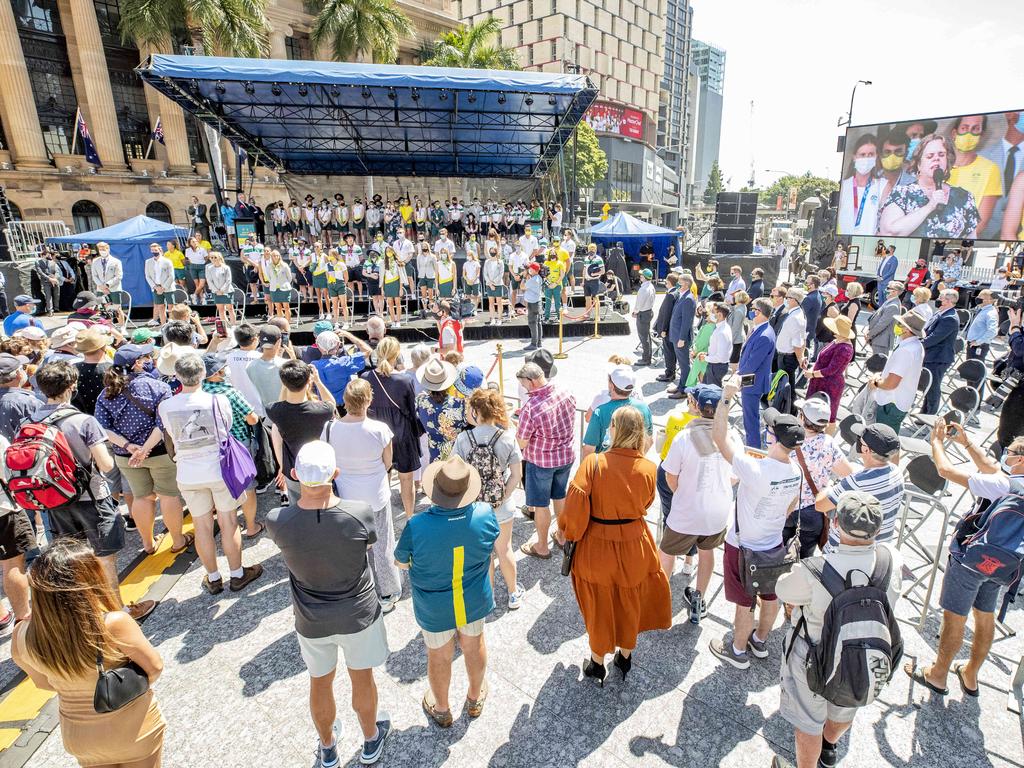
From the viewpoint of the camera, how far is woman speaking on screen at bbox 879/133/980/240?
19312 millimetres

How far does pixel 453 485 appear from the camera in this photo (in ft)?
8.71

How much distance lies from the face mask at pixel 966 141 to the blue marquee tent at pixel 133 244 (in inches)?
1024

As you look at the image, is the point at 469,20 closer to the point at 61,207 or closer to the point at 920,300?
the point at 61,207

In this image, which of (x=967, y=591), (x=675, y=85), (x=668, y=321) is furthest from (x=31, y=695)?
(x=675, y=85)

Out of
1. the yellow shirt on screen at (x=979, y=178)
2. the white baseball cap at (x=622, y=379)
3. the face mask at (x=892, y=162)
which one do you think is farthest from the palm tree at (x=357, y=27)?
the white baseball cap at (x=622, y=379)

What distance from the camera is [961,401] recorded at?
19.2 feet

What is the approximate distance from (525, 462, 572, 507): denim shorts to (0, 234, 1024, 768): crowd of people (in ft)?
0.08

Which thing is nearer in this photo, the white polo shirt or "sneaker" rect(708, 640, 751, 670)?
"sneaker" rect(708, 640, 751, 670)

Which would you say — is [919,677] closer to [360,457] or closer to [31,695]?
[360,457]

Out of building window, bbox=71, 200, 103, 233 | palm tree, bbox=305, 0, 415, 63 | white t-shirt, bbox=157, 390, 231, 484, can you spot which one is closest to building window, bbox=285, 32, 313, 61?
palm tree, bbox=305, 0, 415, 63

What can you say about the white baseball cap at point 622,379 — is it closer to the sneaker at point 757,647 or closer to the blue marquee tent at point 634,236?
the sneaker at point 757,647

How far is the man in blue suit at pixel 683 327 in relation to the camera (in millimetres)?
A: 8562

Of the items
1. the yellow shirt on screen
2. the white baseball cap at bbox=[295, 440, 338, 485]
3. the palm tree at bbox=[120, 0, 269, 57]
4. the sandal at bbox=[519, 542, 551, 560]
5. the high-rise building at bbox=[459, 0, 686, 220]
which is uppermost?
the high-rise building at bbox=[459, 0, 686, 220]

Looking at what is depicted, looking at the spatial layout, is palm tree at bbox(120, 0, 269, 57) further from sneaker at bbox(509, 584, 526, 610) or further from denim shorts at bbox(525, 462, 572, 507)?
sneaker at bbox(509, 584, 526, 610)
